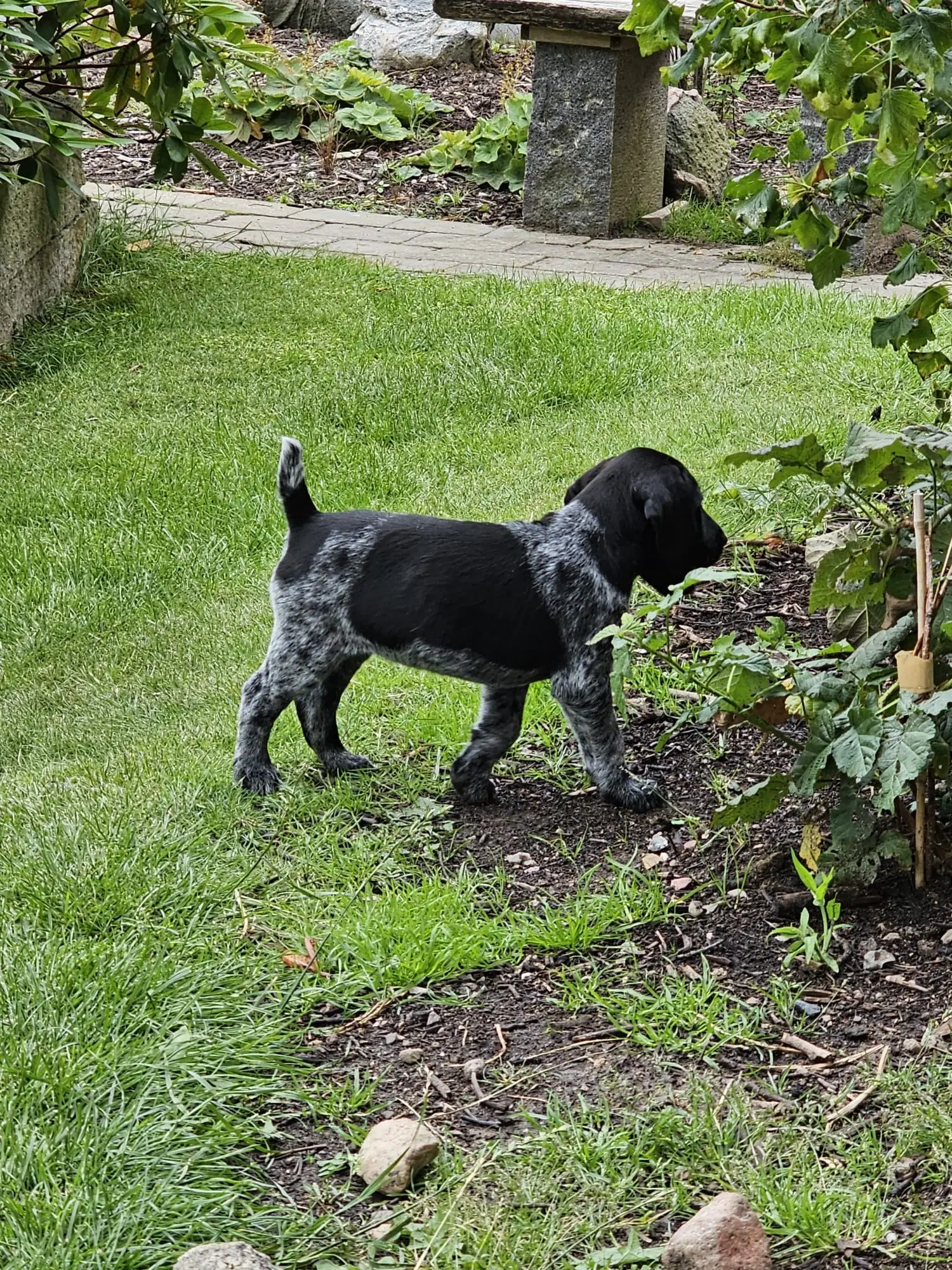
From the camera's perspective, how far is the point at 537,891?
366 centimetres

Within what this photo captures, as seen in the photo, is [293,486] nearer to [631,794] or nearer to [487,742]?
[487,742]

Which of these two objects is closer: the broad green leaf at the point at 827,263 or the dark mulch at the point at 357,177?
the broad green leaf at the point at 827,263

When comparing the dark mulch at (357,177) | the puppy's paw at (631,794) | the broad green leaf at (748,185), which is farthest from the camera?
the dark mulch at (357,177)

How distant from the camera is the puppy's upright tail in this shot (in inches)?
154

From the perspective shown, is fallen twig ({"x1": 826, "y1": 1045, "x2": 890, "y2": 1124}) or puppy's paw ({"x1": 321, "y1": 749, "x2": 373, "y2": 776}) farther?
puppy's paw ({"x1": 321, "y1": 749, "x2": 373, "y2": 776})

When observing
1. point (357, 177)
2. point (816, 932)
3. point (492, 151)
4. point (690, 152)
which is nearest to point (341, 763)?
point (816, 932)

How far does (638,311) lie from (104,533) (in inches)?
135

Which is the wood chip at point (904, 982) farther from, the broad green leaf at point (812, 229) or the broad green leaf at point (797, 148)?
the broad green leaf at point (797, 148)

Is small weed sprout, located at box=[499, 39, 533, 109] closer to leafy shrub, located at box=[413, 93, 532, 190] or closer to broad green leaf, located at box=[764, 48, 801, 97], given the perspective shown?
leafy shrub, located at box=[413, 93, 532, 190]

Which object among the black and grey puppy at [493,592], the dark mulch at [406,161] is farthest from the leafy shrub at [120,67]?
the dark mulch at [406,161]

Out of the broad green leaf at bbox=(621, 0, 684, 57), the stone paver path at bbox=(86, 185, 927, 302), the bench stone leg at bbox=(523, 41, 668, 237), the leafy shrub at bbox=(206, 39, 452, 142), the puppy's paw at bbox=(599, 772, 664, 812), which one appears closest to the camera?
the broad green leaf at bbox=(621, 0, 684, 57)

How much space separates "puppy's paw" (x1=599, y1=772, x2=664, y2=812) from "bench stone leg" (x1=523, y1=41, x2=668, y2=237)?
720 cm

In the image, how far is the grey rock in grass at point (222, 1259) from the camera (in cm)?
234

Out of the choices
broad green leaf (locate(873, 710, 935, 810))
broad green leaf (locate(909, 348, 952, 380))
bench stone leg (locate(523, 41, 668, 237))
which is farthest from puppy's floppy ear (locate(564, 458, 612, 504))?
bench stone leg (locate(523, 41, 668, 237))
